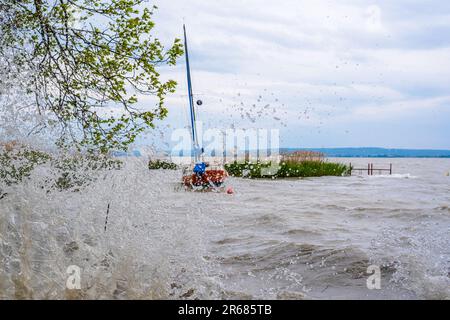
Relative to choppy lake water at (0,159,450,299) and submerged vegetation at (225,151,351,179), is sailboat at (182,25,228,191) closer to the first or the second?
submerged vegetation at (225,151,351,179)

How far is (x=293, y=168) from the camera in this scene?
39.9 meters

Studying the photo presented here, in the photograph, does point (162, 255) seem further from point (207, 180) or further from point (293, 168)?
point (293, 168)

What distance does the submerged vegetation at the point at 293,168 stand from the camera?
128ft

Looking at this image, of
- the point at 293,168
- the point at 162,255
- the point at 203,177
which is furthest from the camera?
the point at 293,168

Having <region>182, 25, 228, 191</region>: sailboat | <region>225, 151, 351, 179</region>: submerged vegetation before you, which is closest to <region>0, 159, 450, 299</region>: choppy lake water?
<region>182, 25, 228, 191</region>: sailboat

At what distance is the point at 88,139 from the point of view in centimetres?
958

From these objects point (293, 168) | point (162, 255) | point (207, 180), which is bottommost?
point (293, 168)

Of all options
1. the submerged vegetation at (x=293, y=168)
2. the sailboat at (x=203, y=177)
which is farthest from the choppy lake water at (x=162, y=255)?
the submerged vegetation at (x=293, y=168)

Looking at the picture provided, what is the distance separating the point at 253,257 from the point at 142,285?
11.4 feet

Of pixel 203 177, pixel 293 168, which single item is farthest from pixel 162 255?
pixel 293 168

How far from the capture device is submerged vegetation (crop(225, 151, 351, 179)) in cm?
3916
